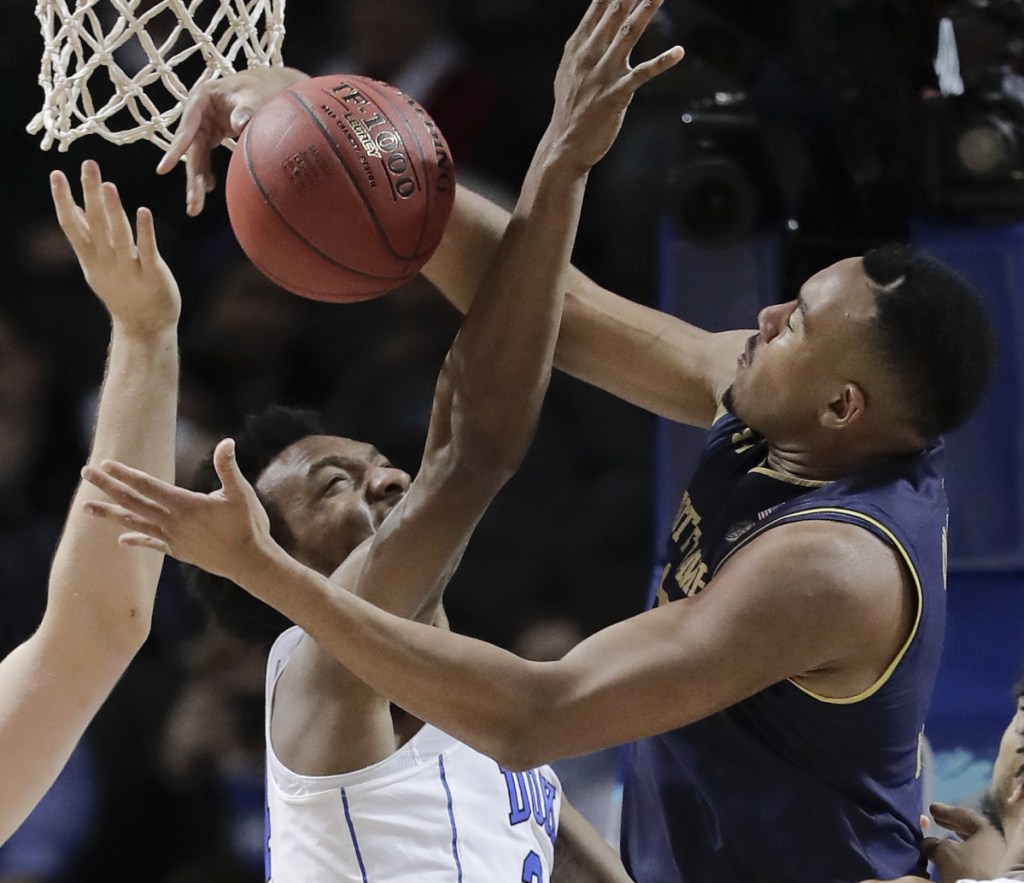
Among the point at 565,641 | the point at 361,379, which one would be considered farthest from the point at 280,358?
the point at 565,641

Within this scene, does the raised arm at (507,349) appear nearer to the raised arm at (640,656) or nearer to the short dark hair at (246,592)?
the raised arm at (640,656)

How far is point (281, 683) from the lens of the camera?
2.29 m

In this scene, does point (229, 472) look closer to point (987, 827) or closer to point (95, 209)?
point (95, 209)

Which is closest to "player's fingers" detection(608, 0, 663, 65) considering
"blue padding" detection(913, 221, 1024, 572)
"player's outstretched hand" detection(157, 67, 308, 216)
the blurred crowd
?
"player's outstretched hand" detection(157, 67, 308, 216)

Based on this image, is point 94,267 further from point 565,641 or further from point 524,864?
point 565,641

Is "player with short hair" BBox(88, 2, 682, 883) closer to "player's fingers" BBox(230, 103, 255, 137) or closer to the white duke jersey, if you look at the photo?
the white duke jersey

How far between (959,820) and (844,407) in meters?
0.61

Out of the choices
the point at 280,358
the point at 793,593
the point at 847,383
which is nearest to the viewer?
the point at 793,593

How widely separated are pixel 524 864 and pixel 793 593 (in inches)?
34.0

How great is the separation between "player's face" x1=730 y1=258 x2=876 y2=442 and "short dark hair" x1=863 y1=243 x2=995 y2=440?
3 centimetres

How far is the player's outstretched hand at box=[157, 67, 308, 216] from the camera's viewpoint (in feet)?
6.53

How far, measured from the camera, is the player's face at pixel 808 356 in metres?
1.85

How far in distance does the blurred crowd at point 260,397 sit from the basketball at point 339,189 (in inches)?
76.8

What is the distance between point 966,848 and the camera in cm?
192
